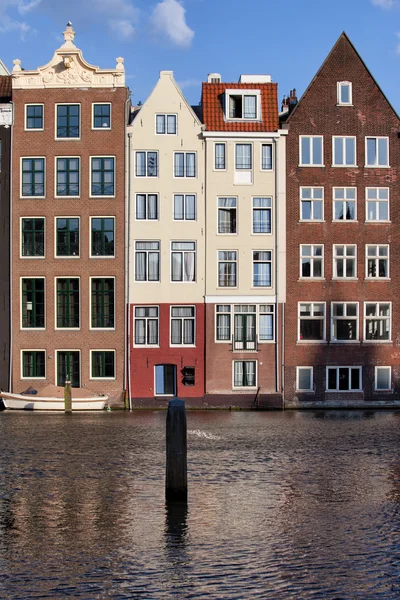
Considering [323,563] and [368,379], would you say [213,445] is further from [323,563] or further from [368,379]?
[368,379]

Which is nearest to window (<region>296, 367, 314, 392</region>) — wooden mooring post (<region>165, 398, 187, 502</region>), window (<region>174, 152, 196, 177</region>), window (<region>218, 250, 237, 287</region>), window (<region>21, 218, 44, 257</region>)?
window (<region>218, 250, 237, 287</region>)

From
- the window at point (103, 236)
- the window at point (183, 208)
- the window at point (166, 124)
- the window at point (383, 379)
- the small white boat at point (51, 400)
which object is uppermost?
the window at point (166, 124)

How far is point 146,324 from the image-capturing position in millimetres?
56969

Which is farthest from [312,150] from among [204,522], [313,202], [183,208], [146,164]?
[204,522]

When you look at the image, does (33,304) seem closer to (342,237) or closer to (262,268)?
(262,268)

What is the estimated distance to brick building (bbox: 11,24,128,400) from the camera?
186 ft

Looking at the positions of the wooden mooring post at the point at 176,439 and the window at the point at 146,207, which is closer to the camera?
the wooden mooring post at the point at 176,439

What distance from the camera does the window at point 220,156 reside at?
57.6 metres

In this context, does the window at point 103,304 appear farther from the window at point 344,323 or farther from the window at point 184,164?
the window at point 344,323

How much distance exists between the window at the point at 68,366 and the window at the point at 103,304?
2.24 meters

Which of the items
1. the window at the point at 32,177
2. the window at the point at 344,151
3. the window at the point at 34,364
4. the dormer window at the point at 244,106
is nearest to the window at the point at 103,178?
the window at the point at 32,177

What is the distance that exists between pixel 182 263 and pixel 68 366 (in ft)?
31.2

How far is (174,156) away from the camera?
188 feet

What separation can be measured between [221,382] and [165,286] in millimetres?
6855
